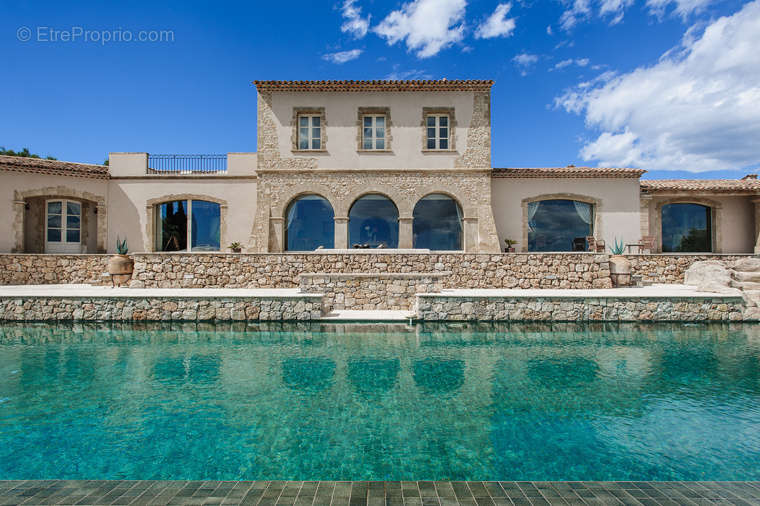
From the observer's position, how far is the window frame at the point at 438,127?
53.1 feet

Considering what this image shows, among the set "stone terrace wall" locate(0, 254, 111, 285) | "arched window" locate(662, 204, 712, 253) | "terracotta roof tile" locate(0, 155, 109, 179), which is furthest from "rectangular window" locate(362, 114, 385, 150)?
"arched window" locate(662, 204, 712, 253)

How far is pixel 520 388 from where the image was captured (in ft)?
16.5

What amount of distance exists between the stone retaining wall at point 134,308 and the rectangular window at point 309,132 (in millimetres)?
9323

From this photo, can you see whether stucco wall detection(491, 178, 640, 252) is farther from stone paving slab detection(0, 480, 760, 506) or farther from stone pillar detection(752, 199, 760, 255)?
stone paving slab detection(0, 480, 760, 506)

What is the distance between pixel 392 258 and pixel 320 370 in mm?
7365

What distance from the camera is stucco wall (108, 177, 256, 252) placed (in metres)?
16.9

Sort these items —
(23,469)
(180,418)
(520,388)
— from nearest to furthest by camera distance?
(23,469) < (180,418) < (520,388)

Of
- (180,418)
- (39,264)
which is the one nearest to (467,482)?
(180,418)

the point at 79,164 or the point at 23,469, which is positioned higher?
the point at 79,164

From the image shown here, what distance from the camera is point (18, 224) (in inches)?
604

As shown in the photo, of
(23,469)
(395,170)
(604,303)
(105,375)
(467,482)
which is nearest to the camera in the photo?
(467,482)

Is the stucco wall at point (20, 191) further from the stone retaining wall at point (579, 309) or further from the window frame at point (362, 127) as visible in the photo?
the stone retaining wall at point (579, 309)

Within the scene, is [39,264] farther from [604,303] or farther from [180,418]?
[604,303]

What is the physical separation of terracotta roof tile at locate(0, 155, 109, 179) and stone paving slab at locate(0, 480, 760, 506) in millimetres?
18041
